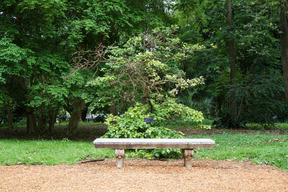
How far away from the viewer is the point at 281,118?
60.5 feet

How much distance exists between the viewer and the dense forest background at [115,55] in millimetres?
7230

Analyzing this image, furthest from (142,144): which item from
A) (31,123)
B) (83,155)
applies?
(31,123)

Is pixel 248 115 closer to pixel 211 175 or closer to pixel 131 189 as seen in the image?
pixel 211 175

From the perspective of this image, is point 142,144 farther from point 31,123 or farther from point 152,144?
point 31,123

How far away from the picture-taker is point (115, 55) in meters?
8.07

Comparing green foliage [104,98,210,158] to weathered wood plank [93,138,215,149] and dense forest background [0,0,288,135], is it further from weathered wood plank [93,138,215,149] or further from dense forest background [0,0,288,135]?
weathered wood plank [93,138,215,149]

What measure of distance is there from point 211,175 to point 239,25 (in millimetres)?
10644

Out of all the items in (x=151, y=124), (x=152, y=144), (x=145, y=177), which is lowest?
(x=145, y=177)

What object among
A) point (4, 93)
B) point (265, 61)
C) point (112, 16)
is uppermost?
point (112, 16)

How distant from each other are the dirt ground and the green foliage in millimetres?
831

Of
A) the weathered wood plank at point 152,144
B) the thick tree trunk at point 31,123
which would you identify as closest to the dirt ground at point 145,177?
the weathered wood plank at point 152,144

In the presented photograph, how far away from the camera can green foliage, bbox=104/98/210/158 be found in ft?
21.7

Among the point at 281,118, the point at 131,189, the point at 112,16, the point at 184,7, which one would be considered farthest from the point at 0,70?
the point at 281,118

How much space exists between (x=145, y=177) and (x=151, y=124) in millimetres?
2603
